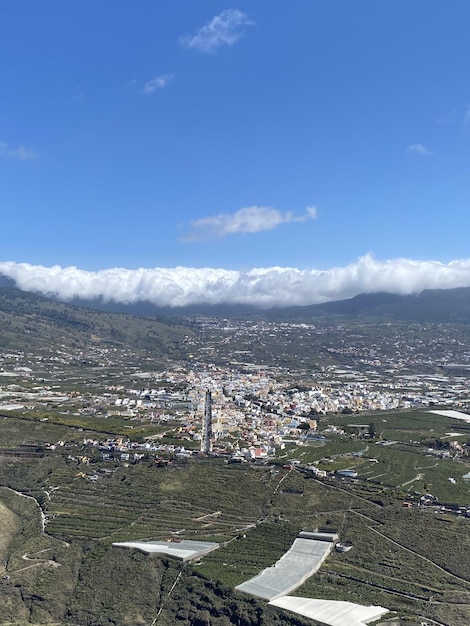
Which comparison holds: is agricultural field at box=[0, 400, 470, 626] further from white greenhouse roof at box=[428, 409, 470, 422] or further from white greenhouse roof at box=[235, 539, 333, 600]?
white greenhouse roof at box=[428, 409, 470, 422]

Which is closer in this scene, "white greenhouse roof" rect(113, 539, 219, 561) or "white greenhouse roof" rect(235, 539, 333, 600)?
"white greenhouse roof" rect(235, 539, 333, 600)

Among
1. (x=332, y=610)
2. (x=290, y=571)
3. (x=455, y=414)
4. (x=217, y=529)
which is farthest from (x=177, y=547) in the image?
(x=455, y=414)

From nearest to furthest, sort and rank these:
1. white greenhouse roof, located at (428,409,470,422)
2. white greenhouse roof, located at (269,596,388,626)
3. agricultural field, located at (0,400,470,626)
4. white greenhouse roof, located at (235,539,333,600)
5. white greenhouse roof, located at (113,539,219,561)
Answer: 1. white greenhouse roof, located at (269,596,388,626)
2. agricultural field, located at (0,400,470,626)
3. white greenhouse roof, located at (235,539,333,600)
4. white greenhouse roof, located at (113,539,219,561)
5. white greenhouse roof, located at (428,409,470,422)

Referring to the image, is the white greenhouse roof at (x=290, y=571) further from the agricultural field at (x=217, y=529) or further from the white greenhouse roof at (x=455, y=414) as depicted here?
the white greenhouse roof at (x=455, y=414)

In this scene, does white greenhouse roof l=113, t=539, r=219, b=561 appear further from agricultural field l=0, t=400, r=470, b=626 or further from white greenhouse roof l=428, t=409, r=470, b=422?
white greenhouse roof l=428, t=409, r=470, b=422

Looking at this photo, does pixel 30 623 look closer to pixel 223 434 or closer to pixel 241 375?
pixel 223 434

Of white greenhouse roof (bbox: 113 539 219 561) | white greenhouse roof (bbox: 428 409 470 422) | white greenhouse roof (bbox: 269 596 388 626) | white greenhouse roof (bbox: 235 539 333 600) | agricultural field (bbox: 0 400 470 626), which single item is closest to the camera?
white greenhouse roof (bbox: 269 596 388 626)

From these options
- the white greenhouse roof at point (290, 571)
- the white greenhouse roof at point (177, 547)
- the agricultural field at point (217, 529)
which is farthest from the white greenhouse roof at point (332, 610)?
the white greenhouse roof at point (177, 547)

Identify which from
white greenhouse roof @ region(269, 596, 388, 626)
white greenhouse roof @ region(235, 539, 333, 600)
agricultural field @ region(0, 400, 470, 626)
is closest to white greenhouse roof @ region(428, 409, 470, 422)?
agricultural field @ region(0, 400, 470, 626)
